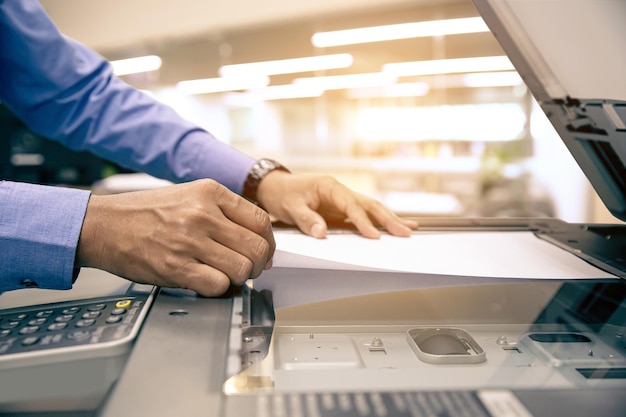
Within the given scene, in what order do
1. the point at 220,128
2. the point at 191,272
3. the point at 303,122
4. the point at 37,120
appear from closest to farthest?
the point at 191,272 → the point at 37,120 → the point at 303,122 → the point at 220,128

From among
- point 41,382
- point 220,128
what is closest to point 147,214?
point 41,382

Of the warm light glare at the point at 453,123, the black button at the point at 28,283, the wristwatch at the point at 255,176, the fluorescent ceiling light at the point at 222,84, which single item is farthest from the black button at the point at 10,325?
the fluorescent ceiling light at the point at 222,84

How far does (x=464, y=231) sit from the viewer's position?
1.05 meters

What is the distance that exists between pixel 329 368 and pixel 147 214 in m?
0.30

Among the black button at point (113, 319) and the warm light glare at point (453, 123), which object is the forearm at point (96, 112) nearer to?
the black button at point (113, 319)

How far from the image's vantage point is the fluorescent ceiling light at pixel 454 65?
19.5 feet

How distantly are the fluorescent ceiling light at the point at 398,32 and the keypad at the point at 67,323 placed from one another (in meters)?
5.29

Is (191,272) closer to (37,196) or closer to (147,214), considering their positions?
(147,214)

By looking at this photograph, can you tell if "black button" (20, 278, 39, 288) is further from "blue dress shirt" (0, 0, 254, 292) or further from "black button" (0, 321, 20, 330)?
"blue dress shirt" (0, 0, 254, 292)

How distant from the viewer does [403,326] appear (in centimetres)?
60

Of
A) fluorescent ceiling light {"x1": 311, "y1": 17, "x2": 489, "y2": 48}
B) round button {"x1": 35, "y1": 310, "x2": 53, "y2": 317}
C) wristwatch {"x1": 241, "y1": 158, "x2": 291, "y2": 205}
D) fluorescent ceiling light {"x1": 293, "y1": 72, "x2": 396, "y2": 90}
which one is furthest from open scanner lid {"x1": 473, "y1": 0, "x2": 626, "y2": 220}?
fluorescent ceiling light {"x1": 293, "y1": 72, "x2": 396, "y2": 90}

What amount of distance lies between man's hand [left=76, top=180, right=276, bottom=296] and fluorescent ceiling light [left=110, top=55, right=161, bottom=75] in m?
7.06

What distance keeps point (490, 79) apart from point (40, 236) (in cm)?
633

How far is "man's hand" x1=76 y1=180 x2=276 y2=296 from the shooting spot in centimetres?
61
